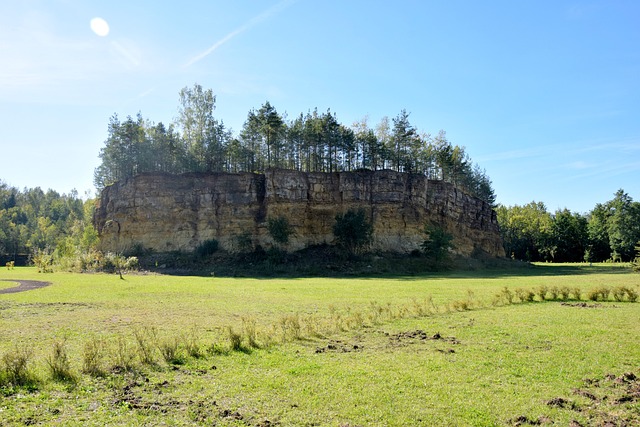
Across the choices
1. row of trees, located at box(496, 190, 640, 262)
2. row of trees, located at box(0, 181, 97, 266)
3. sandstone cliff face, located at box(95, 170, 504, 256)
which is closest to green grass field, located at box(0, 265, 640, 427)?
sandstone cliff face, located at box(95, 170, 504, 256)

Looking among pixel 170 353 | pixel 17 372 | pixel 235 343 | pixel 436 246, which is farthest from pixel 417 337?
pixel 436 246

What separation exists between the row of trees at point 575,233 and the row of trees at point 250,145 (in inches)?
2002

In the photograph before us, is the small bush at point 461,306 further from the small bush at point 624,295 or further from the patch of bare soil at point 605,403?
the patch of bare soil at point 605,403

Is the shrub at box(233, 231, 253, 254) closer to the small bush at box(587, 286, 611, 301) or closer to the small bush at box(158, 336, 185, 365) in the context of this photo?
the small bush at box(587, 286, 611, 301)

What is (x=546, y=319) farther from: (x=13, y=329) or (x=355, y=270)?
(x=355, y=270)

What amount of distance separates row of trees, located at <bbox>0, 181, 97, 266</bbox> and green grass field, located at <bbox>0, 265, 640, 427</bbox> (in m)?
63.7

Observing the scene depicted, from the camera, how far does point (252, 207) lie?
227 ft

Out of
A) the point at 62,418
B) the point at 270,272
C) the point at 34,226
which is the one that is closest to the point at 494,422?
the point at 62,418

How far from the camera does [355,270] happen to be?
195ft

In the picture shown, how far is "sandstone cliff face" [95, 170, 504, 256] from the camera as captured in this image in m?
68.4

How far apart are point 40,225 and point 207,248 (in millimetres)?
85435

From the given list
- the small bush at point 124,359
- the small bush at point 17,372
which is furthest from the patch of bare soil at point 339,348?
the small bush at point 17,372

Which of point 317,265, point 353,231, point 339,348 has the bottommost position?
point 339,348

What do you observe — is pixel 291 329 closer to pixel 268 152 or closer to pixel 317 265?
pixel 317 265
